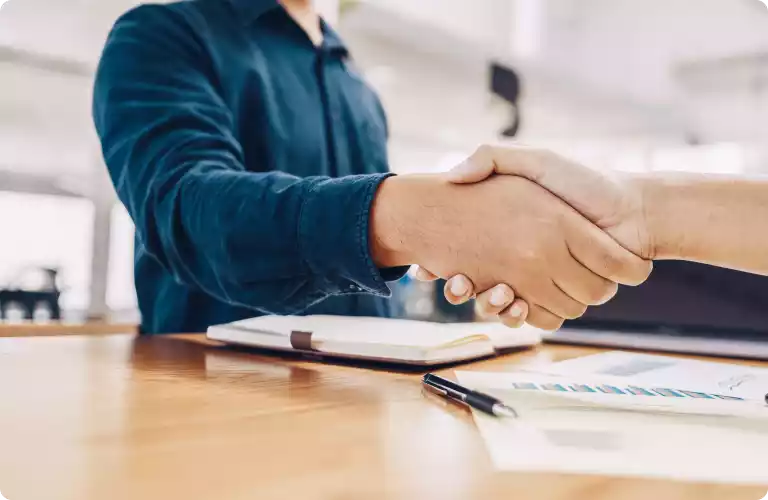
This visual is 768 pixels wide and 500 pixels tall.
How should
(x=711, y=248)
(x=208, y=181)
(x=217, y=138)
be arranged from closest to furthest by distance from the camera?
(x=711, y=248), (x=208, y=181), (x=217, y=138)

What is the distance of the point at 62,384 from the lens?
0.51 m

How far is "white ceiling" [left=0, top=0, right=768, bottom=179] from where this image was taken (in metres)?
2.94

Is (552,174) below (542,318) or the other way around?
the other way around

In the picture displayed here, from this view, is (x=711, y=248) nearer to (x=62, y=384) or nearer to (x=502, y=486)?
(x=502, y=486)

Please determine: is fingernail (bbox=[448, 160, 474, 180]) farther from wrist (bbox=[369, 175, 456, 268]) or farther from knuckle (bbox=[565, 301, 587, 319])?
knuckle (bbox=[565, 301, 587, 319])

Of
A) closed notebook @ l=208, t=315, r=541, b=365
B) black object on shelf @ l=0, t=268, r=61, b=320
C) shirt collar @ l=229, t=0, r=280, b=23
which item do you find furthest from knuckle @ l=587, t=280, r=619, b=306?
black object on shelf @ l=0, t=268, r=61, b=320

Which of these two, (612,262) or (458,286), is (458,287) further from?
(612,262)

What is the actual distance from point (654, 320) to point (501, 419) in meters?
0.69

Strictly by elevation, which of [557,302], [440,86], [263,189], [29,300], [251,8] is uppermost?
[440,86]

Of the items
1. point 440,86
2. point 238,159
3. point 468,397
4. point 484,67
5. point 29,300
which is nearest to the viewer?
point 468,397

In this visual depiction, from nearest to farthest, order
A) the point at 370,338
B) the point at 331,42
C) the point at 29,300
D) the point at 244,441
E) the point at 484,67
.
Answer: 1. the point at 244,441
2. the point at 370,338
3. the point at 331,42
4. the point at 29,300
5. the point at 484,67

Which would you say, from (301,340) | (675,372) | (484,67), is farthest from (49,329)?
(484,67)

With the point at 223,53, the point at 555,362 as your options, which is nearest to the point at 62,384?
the point at 555,362

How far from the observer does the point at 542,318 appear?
724mm
